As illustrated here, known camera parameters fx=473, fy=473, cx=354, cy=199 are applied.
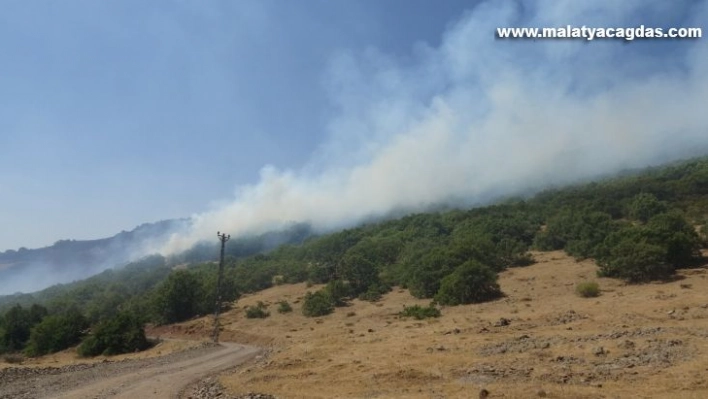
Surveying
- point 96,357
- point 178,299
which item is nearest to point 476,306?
point 96,357

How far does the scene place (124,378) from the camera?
28062 mm

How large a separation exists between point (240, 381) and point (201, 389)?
1.98 metres

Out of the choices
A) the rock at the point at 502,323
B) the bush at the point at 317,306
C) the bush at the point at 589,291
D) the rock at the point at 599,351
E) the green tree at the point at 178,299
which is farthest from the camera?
the green tree at the point at 178,299

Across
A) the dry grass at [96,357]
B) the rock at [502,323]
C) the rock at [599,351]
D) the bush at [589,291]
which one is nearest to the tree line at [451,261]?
the dry grass at [96,357]

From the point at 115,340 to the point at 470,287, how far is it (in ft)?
127

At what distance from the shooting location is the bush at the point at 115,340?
51.4 metres

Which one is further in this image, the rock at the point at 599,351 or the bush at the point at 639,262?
the bush at the point at 639,262

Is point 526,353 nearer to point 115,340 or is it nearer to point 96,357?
point 115,340

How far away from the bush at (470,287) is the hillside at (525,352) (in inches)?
105

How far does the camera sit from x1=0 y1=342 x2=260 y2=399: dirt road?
2369 cm

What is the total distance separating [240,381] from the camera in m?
24.2

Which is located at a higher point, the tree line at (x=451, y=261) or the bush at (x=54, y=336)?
the tree line at (x=451, y=261)

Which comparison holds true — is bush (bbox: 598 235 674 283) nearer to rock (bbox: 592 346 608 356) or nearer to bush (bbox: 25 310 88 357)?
rock (bbox: 592 346 608 356)

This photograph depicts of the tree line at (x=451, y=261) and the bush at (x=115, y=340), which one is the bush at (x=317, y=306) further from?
the bush at (x=115, y=340)
